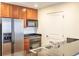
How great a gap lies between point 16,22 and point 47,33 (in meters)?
1.47

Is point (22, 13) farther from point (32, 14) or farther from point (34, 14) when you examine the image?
point (34, 14)

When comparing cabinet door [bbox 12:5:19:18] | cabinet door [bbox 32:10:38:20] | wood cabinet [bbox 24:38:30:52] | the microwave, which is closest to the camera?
cabinet door [bbox 12:5:19:18]

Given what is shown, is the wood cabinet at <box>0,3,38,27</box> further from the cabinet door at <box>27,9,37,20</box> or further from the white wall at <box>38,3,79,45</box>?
the white wall at <box>38,3,79,45</box>

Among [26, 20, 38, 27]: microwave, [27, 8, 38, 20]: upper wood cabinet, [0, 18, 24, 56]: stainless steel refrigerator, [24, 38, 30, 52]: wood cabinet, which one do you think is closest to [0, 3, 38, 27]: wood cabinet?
[27, 8, 38, 20]: upper wood cabinet

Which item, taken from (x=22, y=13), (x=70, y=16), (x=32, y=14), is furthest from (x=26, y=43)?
(x=70, y=16)

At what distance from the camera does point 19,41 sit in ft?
11.4

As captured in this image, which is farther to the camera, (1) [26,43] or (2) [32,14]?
(2) [32,14]

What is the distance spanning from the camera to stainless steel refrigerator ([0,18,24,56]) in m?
3.04

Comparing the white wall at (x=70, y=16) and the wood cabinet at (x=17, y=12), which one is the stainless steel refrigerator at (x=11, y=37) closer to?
the wood cabinet at (x=17, y=12)

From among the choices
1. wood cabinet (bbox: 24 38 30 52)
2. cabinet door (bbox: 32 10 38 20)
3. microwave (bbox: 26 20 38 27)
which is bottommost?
wood cabinet (bbox: 24 38 30 52)

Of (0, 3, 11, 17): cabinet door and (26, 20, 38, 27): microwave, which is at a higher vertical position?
(0, 3, 11, 17): cabinet door

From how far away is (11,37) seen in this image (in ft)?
10.6

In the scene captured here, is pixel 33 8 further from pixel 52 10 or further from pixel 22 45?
pixel 22 45

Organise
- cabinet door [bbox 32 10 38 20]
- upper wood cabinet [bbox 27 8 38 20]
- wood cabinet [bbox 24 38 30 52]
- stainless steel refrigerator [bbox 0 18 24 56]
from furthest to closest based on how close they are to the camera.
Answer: cabinet door [bbox 32 10 38 20] < upper wood cabinet [bbox 27 8 38 20] < wood cabinet [bbox 24 38 30 52] < stainless steel refrigerator [bbox 0 18 24 56]
